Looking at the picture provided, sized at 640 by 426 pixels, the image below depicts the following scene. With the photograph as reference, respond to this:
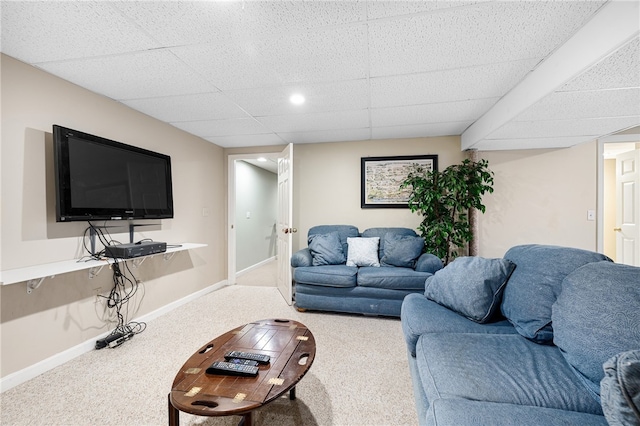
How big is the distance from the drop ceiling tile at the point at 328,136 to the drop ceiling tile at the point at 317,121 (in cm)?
15

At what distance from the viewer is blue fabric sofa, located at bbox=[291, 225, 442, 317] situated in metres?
2.89

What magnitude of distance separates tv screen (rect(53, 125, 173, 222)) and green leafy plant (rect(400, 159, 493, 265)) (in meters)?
2.90

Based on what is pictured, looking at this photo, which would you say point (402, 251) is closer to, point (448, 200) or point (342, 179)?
point (448, 200)

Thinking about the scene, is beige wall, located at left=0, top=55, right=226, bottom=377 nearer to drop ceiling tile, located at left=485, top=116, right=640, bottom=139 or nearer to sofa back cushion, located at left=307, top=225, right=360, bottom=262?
sofa back cushion, located at left=307, top=225, right=360, bottom=262

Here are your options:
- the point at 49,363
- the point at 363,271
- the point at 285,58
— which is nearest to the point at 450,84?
the point at 285,58

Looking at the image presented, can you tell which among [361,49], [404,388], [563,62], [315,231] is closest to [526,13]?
[563,62]

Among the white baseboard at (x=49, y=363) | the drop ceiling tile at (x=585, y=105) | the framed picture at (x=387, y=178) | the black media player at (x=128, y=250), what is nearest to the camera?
the white baseboard at (x=49, y=363)

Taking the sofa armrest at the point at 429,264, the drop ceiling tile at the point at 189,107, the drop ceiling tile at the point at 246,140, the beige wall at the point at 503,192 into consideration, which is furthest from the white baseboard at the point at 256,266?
the sofa armrest at the point at 429,264

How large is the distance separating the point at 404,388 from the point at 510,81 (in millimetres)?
2440

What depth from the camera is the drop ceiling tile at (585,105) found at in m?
1.93

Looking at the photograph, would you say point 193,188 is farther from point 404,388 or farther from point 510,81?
point 510,81

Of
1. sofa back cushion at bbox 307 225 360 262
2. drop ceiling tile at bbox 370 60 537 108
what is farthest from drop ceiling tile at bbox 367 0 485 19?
sofa back cushion at bbox 307 225 360 262

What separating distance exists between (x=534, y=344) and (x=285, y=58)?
222cm

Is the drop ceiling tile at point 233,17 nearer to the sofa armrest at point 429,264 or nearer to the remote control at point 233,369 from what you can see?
the remote control at point 233,369
